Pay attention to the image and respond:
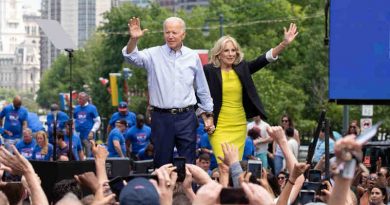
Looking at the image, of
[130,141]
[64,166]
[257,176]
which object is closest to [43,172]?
[64,166]

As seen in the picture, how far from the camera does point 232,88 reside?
12.4 meters

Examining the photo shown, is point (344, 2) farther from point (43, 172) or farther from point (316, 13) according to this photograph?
point (316, 13)

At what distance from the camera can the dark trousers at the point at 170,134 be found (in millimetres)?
11680

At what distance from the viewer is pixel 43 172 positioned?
1248cm

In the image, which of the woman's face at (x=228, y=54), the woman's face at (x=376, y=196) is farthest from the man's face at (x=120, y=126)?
the woman's face at (x=376, y=196)

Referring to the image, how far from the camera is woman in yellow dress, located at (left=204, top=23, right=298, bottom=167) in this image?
483 inches

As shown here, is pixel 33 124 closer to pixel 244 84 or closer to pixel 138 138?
pixel 138 138

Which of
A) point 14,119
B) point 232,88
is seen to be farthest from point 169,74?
point 14,119

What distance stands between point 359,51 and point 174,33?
16.2ft

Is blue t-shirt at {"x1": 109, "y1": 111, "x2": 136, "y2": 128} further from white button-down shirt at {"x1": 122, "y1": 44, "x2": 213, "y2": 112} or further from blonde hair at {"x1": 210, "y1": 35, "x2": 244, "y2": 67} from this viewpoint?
white button-down shirt at {"x1": 122, "y1": 44, "x2": 213, "y2": 112}

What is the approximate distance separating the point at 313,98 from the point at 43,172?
57.5 meters

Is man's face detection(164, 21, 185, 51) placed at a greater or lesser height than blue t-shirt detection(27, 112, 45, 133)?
greater

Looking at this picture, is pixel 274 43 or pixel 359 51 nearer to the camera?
pixel 359 51

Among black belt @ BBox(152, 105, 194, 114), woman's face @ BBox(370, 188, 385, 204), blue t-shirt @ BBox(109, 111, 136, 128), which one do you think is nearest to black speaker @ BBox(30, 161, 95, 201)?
black belt @ BBox(152, 105, 194, 114)
